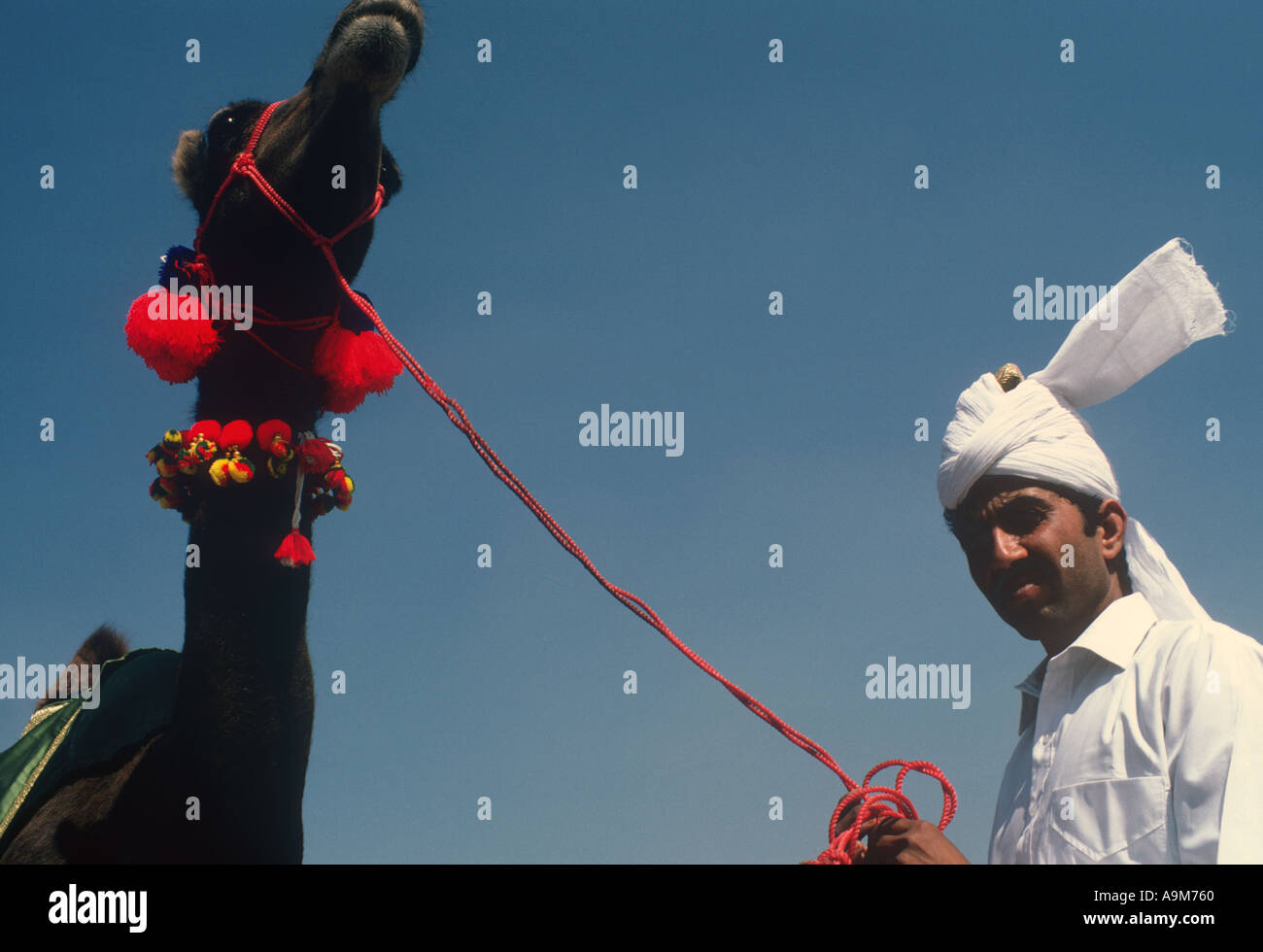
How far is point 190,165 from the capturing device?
4211 mm

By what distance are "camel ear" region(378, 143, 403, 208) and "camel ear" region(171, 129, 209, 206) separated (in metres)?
0.68

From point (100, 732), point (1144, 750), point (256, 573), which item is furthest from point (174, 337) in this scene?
point (1144, 750)

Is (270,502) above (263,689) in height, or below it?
above

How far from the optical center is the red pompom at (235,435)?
11.9 feet

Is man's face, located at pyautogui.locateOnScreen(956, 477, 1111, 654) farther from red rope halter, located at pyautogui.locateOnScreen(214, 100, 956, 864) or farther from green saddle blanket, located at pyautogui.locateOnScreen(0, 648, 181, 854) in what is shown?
green saddle blanket, located at pyautogui.locateOnScreen(0, 648, 181, 854)

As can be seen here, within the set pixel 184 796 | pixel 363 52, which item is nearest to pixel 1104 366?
pixel 363 52

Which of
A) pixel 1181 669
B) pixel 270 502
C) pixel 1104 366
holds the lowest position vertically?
pixel 1181 669

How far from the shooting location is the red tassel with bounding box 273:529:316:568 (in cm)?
360

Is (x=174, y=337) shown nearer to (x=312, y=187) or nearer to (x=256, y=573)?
(x=312, y=187)
